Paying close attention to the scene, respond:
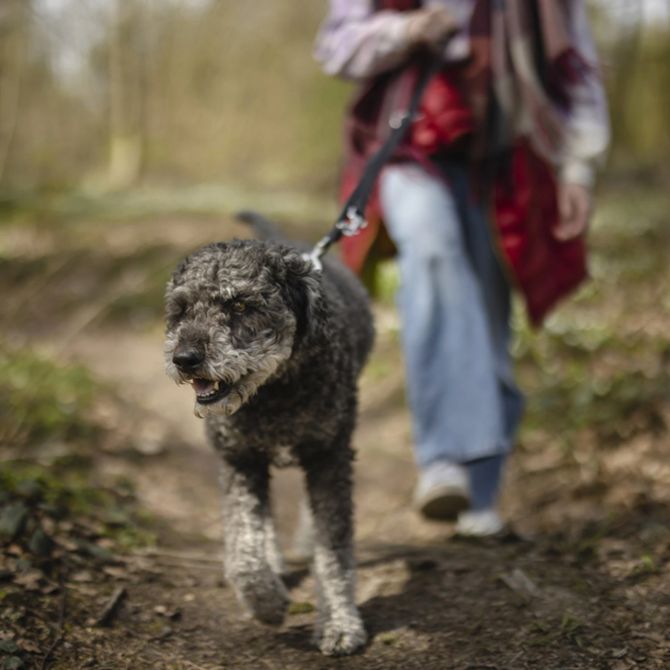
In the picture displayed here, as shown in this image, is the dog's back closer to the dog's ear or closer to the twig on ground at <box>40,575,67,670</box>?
the dog's ear

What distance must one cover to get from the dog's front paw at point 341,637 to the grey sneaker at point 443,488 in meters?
1.06

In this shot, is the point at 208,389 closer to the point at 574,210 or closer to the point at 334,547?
the point at 334,547

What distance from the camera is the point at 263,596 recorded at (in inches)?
114

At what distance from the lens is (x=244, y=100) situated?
1025 inches

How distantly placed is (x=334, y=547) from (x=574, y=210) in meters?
2.15

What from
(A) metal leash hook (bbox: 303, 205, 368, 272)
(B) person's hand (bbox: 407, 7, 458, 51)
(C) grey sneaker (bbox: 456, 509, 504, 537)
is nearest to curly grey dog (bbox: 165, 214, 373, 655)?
(A) metal leash hook (bbox: 303, 205, 368, 272)

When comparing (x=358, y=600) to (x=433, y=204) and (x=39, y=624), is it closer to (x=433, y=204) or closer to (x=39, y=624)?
(x=39, y=624)

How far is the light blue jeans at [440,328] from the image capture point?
3785 mm

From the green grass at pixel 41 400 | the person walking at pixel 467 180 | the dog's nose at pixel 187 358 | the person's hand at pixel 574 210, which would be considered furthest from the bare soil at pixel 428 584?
the person's hand at pixel 574 210

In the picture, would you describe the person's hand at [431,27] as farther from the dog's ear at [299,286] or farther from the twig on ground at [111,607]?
the twig on ground at [111,607]

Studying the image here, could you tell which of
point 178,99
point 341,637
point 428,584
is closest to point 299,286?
point 341,637

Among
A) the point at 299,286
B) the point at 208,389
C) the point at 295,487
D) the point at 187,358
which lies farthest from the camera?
the point at 295,487

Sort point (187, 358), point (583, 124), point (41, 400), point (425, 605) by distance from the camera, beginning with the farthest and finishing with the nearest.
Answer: point (41, 400), point (583, 124), point (425, 605), point (187, 358)

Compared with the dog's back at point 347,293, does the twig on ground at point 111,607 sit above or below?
below
